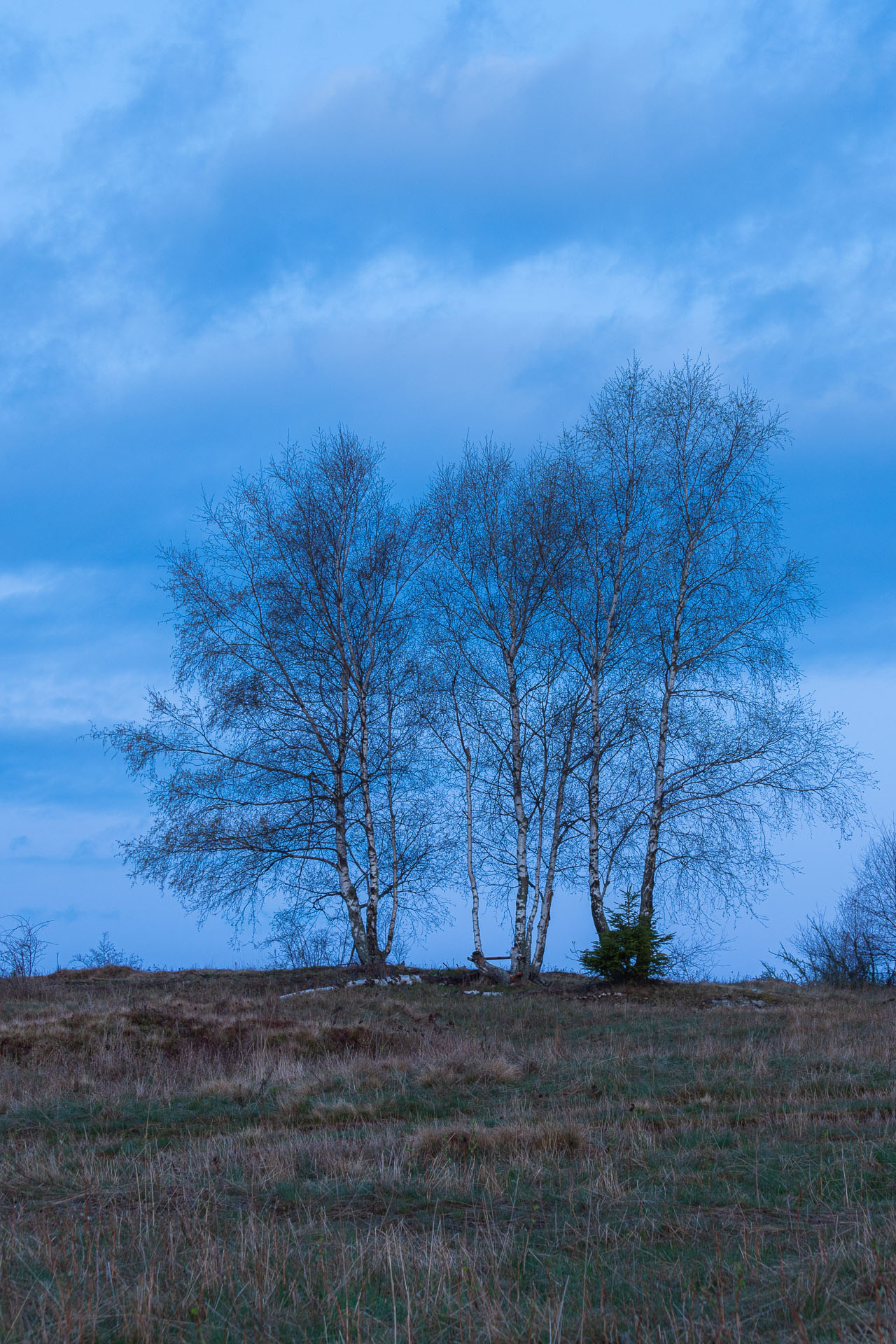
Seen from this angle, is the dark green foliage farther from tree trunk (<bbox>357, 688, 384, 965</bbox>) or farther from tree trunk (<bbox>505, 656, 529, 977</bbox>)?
tree trunk (<bbox>357, 688, 384, 965</bbox>)

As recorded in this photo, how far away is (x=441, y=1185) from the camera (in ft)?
18.1

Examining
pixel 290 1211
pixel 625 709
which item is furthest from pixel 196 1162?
pixel 625 709

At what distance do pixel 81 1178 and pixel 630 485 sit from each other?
1887 cm

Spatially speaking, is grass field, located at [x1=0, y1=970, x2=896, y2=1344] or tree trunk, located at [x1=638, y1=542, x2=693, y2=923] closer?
grass field, located at [x1=0, y1=970, x2=896, y2=1344]

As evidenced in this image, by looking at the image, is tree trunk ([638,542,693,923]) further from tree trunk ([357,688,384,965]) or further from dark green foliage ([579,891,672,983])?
tree trunk ([357,688,384,965])

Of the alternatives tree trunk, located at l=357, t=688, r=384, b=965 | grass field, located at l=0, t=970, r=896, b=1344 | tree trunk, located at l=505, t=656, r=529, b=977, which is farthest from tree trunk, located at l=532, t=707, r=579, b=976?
grass field, located at l=0, t=970, r=896, b=1344

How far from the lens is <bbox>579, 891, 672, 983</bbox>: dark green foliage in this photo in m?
18.6

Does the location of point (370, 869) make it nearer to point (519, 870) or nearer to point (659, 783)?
point (519, 870)

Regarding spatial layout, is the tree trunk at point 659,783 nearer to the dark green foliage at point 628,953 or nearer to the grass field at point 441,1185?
the dark green foliage at point 628,953

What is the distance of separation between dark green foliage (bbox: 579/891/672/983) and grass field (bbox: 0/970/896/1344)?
6123 mm

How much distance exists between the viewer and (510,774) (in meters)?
20.8

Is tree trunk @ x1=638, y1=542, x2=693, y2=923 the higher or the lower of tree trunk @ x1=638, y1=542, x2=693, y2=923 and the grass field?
the higher

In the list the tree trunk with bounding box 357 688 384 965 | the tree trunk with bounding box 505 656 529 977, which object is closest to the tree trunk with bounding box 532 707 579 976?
the tree trunk with bounding box 505 656 529 977

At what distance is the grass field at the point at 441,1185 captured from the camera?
369cm
